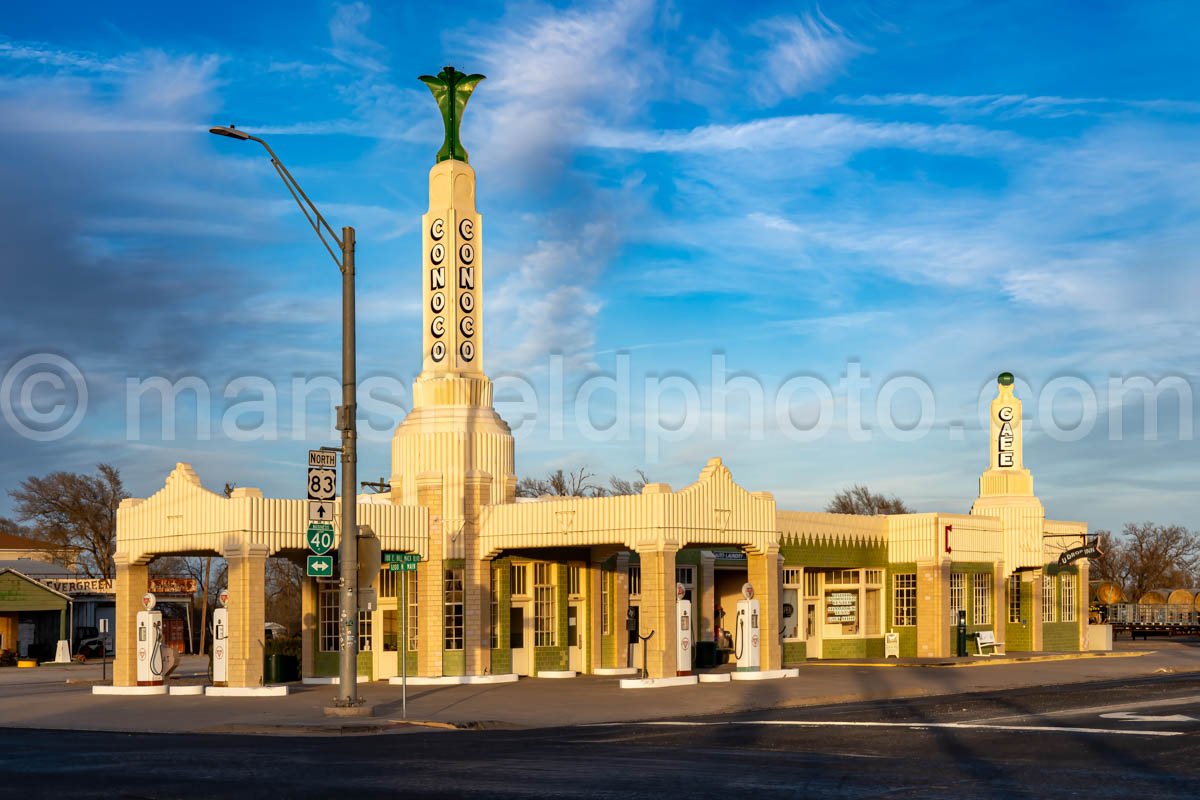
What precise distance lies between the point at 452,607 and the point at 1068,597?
27.4 metres

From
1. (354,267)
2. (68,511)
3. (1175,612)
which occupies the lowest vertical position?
→ (1175,612)

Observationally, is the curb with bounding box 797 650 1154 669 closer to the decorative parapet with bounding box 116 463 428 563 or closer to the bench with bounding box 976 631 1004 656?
the bench with bounding box 976 631 1004 656

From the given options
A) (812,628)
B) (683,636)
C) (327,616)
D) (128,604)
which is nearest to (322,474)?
(683,636)

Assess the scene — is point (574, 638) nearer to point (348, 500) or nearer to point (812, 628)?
point (812, 628)

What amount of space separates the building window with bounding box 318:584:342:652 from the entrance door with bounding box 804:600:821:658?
15639 mm

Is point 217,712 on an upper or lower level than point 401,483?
lower

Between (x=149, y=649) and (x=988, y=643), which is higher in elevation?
(x=149, y=649)

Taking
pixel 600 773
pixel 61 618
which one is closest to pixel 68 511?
pixel 61 618

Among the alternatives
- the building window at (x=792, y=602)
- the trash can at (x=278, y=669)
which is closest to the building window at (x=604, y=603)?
the building window at (x=792, y=602)

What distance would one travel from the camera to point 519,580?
37.7 meters

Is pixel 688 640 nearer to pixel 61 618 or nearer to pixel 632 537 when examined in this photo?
pixel 632 537

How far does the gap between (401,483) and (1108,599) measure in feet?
155

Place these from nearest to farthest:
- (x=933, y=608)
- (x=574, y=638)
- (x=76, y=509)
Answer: (x=574, y=638) → (x=933, y=608) → (x=76, y=509)

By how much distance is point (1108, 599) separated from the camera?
2857 inches
